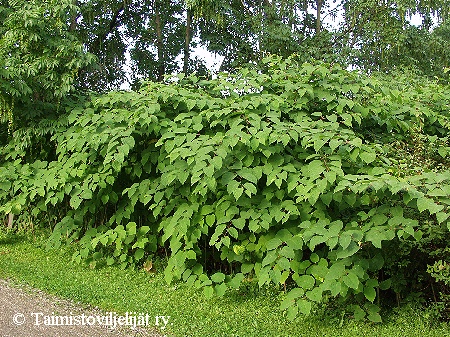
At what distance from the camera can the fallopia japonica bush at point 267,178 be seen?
356cm

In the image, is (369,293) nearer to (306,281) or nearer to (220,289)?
(306,281)

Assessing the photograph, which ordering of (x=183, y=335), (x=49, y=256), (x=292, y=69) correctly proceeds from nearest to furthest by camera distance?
(x=183, y=335)
(x=292, y=69)
(x=49, y=256)

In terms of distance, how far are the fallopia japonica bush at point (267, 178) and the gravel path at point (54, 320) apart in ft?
2.63

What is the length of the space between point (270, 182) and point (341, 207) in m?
0.60

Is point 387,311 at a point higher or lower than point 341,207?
lower

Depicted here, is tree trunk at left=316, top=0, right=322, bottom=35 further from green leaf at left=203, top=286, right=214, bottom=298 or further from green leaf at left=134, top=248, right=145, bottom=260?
green leaf at left=203, top=286, right=214, bottom=298

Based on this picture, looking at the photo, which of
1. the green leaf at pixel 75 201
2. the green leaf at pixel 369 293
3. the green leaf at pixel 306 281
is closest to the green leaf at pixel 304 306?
the green leaf at pixel 306 281

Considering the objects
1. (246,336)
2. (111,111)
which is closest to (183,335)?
(246,336)

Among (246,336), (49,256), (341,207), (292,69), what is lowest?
(246,336)

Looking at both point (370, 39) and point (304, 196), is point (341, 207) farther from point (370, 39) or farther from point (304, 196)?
point (370, 39)

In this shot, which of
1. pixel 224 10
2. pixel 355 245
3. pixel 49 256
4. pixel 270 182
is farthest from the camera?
pixel 224 10

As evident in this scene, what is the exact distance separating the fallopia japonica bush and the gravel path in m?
0.80

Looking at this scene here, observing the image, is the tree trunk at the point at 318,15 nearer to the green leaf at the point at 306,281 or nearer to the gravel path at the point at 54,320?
the green leaf at the point at 306,281

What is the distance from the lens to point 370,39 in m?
10.9
